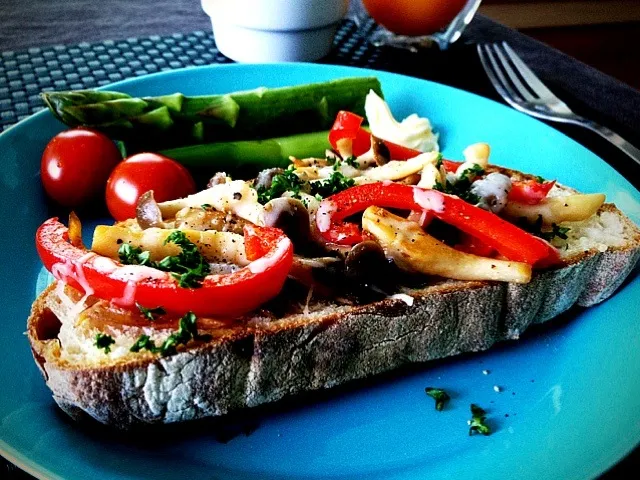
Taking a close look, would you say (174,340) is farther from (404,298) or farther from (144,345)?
(404,298)

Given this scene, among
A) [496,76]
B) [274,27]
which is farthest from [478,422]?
[274,27]

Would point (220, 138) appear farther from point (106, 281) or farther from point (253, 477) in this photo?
point (253, 477)

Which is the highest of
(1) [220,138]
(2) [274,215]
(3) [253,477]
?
(2) [274,215]

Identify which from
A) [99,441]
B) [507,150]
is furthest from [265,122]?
[99,441]

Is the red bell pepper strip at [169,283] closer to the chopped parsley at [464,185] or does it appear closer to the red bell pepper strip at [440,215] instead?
the red bell pepper strip at [440,215]

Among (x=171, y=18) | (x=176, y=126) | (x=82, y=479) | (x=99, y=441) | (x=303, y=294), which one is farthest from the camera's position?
(x=171, y=18)

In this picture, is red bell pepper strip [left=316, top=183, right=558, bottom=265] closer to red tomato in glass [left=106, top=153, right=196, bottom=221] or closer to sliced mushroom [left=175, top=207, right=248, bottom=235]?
sliced mushroom [left=175, top=207, right=248, bottom=235]
